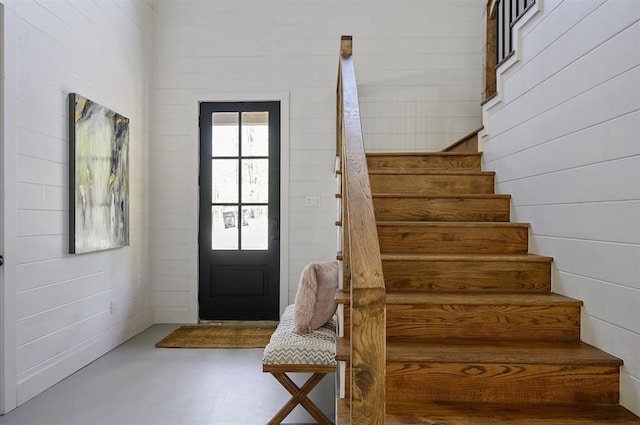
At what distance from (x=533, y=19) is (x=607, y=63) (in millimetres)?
786

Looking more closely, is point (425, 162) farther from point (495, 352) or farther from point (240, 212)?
point (240, 212)

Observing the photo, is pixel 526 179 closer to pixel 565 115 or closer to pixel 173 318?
pixel 565 115

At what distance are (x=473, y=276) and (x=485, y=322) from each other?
12.6 inches

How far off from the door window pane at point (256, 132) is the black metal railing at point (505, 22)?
2391 mm

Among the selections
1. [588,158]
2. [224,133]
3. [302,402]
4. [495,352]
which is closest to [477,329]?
[495,352]

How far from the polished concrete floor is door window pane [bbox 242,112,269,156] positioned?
2.07 meters

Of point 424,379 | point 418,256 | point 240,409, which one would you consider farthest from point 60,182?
point 424,379

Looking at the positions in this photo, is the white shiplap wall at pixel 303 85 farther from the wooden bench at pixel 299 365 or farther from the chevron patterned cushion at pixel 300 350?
the wooden bench at pixel 299 365

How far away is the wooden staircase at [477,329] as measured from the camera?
167 centimetres

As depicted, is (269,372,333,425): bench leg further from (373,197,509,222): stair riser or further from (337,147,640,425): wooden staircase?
(373,197,509,222): stair riser

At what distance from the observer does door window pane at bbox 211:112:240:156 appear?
4.69 meters

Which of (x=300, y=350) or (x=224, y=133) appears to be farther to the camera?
(x=224, y=133)

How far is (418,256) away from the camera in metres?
2.24

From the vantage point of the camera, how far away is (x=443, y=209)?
2717 mm
